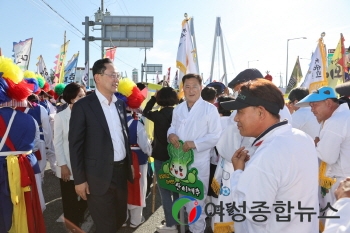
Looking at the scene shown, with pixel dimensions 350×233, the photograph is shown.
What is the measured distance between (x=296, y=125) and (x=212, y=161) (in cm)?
148

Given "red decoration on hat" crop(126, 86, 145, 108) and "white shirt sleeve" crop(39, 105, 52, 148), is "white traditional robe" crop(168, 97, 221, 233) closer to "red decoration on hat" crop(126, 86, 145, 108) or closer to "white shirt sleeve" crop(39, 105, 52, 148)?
"red decoration on hat" crop(126, 86, 145, 108)

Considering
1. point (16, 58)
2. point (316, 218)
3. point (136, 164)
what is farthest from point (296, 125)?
point (16, 58)

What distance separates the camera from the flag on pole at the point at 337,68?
7.40 meters

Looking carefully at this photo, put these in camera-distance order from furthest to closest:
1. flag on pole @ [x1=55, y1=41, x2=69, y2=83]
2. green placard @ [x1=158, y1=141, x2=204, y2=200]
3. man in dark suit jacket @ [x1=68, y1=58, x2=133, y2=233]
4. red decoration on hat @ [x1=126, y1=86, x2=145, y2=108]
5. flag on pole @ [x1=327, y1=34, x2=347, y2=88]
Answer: flag on pole @ [x1=55, y1=41, x2=69, y2=83]
flag on pole @ [x1=327, y1=34, x2=347, y2=88]
red decoration on hat @ [x1=126, y1=86, x2=145, y2=108]
green placard @ [x1=158, y1=141, x2=204, y2=200]
man in dark suit jacket @ [x1=68, y1=58, x2=133, y2=233]

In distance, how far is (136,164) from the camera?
436cm

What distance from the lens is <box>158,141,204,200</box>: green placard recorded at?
3.72 meters

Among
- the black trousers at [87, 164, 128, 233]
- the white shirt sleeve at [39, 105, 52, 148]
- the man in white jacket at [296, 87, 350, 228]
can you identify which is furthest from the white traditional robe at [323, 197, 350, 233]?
the white shirt sleeve at [39, 105, 52, 148]

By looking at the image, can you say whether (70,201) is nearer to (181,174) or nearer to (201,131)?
(181,174)

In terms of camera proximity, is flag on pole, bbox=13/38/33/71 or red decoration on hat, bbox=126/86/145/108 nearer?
red decoration on hat, bbox=126/86/145/108

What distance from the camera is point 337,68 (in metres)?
7.51

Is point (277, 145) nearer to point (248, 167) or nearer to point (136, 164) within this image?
point (248, 167)

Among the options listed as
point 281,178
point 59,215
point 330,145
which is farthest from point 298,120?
point 59,215

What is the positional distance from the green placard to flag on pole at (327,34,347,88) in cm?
542

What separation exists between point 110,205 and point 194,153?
1.33m
